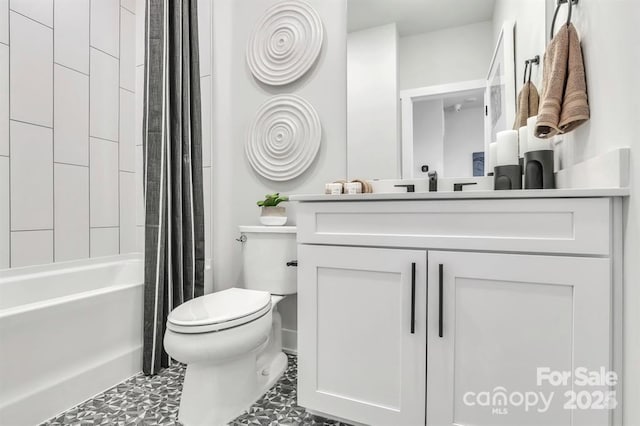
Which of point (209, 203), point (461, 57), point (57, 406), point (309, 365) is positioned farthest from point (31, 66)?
point (461, 57)

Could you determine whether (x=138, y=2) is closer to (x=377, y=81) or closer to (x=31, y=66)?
(x=31, y=66)

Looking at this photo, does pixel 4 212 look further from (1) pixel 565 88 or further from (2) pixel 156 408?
(1) pixel 565 88

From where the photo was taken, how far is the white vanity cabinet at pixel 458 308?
867 mm

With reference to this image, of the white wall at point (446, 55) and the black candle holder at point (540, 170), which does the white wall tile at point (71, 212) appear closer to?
the white wall at point (446, 55)

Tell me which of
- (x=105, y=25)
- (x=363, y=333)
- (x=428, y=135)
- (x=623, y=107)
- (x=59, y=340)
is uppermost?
(x=105, y=25)

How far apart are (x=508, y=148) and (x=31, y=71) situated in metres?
2.38

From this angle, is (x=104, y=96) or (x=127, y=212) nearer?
(x=104, y=96)

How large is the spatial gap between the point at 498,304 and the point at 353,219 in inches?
20.1

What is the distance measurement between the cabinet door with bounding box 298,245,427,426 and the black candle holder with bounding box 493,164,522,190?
46 cm

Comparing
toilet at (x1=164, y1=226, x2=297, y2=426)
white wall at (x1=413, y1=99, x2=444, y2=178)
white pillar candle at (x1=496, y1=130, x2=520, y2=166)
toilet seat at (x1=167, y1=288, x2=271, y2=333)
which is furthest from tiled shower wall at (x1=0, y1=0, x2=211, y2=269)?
white pillar candle at (x1=496, y1=130, x2=520, y2=166)

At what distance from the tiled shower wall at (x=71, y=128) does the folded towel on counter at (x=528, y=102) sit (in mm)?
1707

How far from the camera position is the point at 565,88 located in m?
1.00

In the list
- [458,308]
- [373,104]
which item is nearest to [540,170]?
[458,308]

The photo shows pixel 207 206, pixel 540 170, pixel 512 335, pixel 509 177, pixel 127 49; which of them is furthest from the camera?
pixel 127 49
